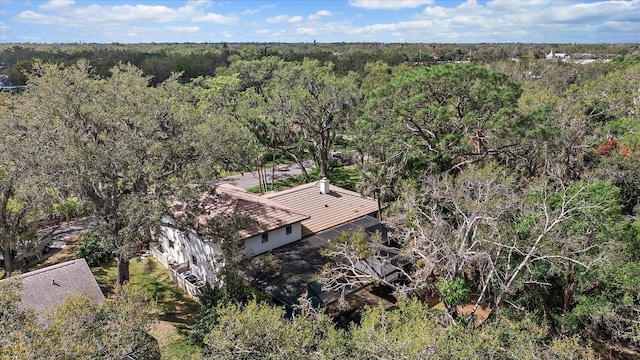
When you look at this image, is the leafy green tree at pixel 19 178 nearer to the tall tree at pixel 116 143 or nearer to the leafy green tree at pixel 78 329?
the tall tree at pixel 116 143

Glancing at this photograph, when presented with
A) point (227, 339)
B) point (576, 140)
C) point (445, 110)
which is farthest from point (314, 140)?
point (227, 339)

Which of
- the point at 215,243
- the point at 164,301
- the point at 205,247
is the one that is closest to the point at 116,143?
the point at 215,243

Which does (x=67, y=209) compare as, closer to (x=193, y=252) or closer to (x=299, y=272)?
(x=193, y=252)

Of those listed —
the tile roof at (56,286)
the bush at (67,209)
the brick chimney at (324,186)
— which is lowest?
the bush at (67,209)

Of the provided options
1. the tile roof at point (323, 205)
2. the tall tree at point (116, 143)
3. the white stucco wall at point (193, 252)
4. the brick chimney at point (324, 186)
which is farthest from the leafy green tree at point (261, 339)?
the brick chimney at point (324, 186)

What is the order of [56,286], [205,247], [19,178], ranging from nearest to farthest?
[56,286] < [19,178] < [205,247]

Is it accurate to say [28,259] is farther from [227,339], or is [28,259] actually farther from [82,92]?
[227,339]
